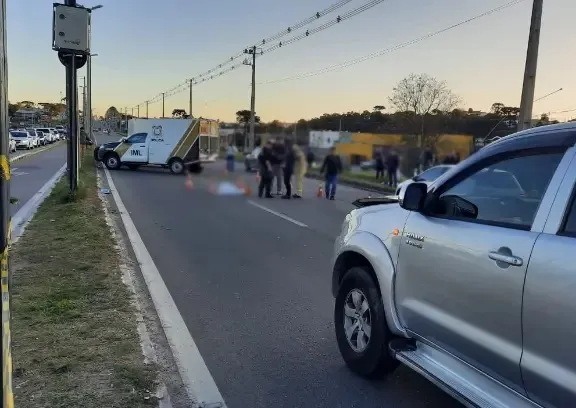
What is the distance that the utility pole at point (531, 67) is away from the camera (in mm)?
15406

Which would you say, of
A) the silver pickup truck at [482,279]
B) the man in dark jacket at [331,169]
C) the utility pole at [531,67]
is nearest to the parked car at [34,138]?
the man in dark jacket at [331,169]

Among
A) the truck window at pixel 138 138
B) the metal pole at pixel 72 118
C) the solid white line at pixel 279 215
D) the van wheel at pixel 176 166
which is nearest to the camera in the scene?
the metal pole at pixel 72 118

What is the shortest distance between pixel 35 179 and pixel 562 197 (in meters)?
20.8

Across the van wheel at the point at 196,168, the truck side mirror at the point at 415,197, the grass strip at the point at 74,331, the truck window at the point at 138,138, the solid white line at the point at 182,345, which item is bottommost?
the solid white line at the point at 182,345

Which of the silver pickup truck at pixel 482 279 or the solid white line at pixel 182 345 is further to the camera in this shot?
the solid white line at pixel 182 345

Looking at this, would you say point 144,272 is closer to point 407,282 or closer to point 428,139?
point 407,282

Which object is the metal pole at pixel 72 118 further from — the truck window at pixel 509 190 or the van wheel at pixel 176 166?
the van wheel at pixel 176 166

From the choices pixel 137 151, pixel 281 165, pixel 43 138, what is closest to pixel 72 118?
pixel 281 165

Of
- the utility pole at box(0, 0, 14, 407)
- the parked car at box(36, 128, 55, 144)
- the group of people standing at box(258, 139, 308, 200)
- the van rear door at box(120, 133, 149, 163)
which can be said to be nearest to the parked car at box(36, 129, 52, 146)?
the parked car at box(36, 128, 55, 144)

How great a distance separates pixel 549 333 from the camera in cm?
239

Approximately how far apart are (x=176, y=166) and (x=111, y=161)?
377 cm

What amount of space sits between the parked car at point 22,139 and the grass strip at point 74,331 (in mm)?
38193

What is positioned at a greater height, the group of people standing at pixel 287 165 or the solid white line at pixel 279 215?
the group of people standing at pixel 287 165

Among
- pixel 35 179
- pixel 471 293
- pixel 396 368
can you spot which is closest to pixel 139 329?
pixel 396 368
